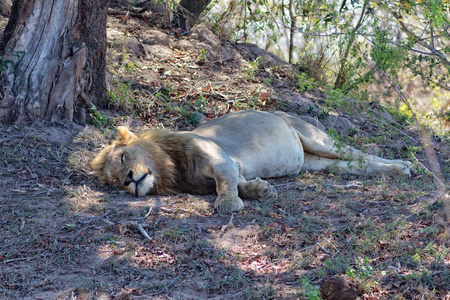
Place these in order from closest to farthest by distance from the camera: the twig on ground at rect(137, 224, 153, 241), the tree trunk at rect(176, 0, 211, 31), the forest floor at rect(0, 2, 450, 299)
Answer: the forest floor at rect(0, 2, 450, 299)
the twig on ground at rect(137, 224, 153, 241)
the tree trunk at rect(176, 0, 211, 31)

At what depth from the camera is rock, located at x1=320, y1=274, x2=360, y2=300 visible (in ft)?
10.0

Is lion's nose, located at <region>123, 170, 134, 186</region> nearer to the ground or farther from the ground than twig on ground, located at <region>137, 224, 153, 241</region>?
farther from the ground

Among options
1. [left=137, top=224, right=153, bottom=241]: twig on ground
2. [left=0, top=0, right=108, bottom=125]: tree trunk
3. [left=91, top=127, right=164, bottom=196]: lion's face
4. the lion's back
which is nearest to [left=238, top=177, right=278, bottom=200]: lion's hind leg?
the lion's back

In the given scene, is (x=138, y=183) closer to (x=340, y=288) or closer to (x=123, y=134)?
(x=123, y=134)

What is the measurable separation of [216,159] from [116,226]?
4.80 ft

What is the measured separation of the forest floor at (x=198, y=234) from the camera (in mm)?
3287

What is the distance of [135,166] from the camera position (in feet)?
16.6

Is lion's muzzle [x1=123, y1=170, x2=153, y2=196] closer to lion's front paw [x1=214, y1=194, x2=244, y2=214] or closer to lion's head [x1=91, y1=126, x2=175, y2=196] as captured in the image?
lion's head [x1=91, y1=126, x2=175, y2=196]

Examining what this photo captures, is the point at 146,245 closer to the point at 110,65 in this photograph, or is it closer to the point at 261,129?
the point at 261,129

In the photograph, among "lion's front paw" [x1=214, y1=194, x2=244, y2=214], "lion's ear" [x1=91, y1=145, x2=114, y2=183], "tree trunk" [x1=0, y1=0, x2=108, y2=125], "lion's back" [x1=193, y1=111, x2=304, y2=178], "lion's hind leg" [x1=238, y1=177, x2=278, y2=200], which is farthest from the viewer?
"tree trunk" [x1=0, y1=0, x2=108, y2=125]

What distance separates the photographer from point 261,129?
6215 mm

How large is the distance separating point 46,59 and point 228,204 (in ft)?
9.91

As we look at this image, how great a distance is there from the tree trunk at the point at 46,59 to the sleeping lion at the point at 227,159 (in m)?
1.11

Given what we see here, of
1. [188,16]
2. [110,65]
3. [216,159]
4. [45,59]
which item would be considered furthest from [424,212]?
[188,16]
